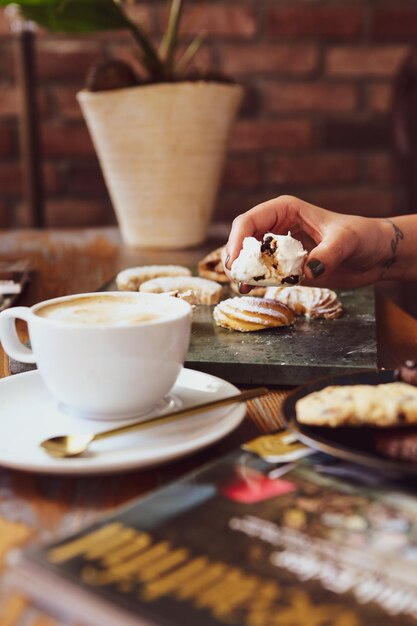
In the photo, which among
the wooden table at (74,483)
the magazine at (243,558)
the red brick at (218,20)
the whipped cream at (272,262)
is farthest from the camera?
the red brick at (218,20)

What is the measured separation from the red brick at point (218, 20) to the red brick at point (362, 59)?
25 cm

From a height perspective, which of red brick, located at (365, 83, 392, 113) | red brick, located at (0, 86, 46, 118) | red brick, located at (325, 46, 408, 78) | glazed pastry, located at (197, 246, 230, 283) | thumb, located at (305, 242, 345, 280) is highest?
red brick, located at (325, 46, 408, 78)

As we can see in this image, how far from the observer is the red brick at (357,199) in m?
2.39

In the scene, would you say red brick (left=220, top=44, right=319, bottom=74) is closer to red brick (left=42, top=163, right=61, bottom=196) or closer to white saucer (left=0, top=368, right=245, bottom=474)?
red brick (left=42, top=163, right=61, bottom=196)

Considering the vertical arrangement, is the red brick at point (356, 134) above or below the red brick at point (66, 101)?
below

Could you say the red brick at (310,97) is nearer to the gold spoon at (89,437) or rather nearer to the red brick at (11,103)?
the red brick at (11,103)

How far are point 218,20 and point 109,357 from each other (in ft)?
6.10

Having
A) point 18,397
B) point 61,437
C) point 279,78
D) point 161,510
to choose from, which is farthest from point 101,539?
point 279,78

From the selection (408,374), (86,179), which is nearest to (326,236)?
(408,374)

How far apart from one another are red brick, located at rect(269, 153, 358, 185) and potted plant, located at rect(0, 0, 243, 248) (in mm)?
656

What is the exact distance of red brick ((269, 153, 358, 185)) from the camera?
2.35m

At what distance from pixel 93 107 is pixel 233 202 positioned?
2.67 ft

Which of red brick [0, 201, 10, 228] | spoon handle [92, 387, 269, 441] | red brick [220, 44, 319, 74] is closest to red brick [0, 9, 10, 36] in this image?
red brick [0, 201, 10, 228]

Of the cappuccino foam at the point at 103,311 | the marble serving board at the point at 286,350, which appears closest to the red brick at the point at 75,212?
the marble serving board at the point at 286,350
